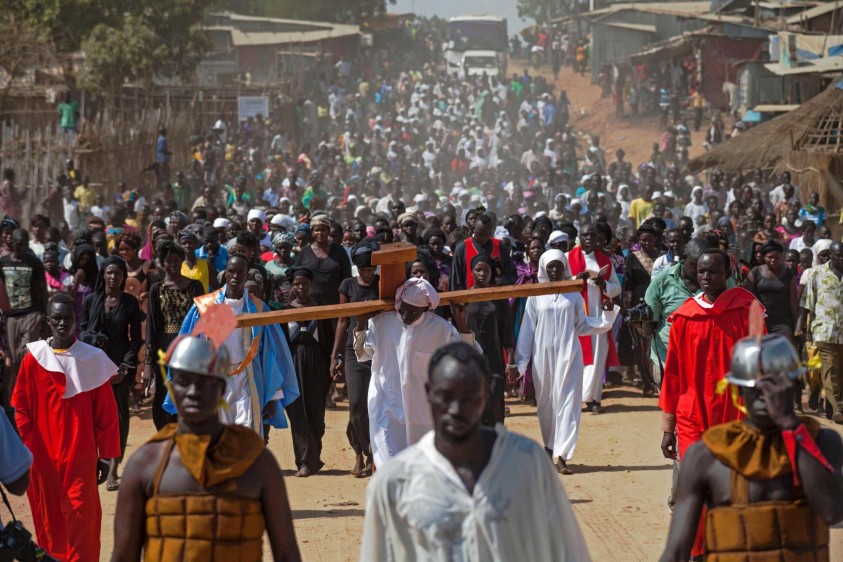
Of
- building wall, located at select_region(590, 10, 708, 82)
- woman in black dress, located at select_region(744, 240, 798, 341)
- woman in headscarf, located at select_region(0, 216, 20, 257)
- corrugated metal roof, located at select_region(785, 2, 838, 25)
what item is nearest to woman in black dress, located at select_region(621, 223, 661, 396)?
woman in black dress, located at select_region(744, 240, 798, 341)

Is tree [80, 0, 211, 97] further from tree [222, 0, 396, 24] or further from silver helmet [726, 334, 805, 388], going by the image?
silver helmet [726, 334, 805, 388]

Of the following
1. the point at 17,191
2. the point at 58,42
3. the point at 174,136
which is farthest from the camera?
the point at 58,42

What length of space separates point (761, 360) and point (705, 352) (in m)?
3.14

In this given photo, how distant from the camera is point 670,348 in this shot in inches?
308

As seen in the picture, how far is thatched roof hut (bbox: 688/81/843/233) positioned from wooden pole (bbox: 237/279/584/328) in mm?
17944

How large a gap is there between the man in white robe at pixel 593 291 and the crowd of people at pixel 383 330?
30 mm

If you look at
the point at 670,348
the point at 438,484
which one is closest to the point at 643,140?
the point at 670,348

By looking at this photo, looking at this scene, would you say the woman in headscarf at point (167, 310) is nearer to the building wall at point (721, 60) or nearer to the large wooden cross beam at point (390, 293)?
the large wooden cross beam at point (390, 293)

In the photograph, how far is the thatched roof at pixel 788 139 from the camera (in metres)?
24.9

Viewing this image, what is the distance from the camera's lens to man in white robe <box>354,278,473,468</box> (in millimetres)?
8680

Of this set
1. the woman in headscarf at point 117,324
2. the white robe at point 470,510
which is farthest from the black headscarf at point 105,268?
the white robe at point 470,510

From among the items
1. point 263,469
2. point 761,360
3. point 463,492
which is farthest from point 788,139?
point 463,492

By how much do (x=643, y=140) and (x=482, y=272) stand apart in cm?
3278

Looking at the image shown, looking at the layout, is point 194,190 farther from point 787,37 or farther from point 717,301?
point 717,301
